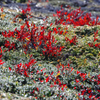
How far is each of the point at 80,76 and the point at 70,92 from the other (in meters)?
→ 1.04

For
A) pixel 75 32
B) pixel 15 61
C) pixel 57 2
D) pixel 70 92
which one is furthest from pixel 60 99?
pixel 57 2

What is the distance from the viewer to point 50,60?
274 inches

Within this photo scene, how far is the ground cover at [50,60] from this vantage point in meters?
4.77

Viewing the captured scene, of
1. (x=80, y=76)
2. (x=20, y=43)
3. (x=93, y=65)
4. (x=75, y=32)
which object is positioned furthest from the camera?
(x=75, y=32)

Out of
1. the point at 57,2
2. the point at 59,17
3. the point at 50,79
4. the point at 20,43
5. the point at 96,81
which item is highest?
the point at 57,2

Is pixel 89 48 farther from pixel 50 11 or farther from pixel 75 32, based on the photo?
pixel 50 11

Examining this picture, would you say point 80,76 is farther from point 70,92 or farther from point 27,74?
point 27,74

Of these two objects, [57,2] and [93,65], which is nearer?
[93,65]

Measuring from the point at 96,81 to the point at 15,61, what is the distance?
11.8 ft

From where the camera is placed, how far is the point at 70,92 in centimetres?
513

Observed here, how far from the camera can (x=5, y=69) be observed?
207 inches

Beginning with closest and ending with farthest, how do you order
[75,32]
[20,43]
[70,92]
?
[70,92], [20,43], [75,32]

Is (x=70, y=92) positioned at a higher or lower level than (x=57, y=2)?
lower

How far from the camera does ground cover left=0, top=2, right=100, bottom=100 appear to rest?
4.77 meters
